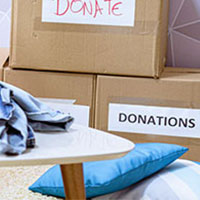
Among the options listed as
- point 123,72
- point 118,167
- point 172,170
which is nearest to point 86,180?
point 118,167

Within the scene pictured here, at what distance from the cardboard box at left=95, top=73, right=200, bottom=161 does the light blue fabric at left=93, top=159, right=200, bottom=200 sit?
1.48ft

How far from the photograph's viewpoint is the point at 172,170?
3.40 feet

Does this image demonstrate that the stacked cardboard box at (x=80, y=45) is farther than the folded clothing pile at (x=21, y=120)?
Yes

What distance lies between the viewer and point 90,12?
57.3 inches

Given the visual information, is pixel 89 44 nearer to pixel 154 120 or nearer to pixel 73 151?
pixel 154 120

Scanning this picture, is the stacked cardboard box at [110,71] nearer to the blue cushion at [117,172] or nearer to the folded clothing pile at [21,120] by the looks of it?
the blue cushion at [117,172]

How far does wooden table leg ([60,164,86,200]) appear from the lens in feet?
2.12

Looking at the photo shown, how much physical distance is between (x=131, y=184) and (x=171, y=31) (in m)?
1.04

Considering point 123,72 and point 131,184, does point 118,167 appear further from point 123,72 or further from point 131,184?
point 123,72

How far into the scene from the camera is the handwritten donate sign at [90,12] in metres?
1.44

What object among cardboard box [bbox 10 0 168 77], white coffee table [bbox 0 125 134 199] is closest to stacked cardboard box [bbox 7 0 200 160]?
cardboard box [bbox 10 0 168 77]

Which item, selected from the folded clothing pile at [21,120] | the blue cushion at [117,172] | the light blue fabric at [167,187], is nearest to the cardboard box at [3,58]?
the blue cushion at [117,172]

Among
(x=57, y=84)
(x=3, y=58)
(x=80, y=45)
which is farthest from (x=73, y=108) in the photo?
(x=3, y=58)

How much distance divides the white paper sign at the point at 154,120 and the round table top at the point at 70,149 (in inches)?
35.0
